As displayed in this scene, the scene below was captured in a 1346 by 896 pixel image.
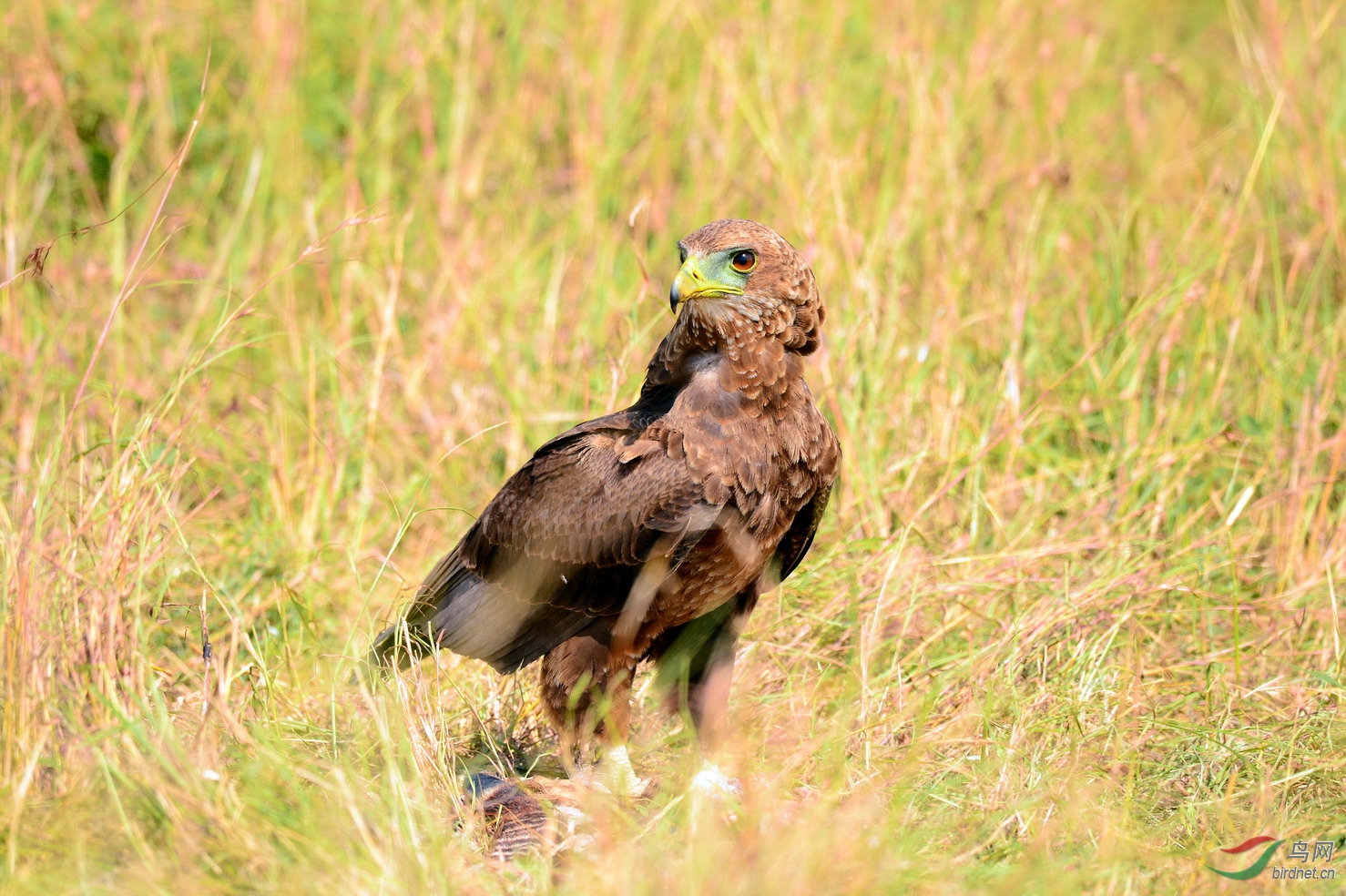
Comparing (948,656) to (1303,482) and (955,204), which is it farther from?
(955,204)

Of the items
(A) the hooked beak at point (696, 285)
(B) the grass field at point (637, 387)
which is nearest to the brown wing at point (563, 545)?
(B) the grass field at point (637, 387)

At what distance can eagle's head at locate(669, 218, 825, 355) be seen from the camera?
10.7 ft

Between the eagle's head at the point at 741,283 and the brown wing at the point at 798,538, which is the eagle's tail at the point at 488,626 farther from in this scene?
the eagle's head at the point at 741,283

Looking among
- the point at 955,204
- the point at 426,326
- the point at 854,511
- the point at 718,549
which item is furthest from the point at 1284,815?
the point at 426,326

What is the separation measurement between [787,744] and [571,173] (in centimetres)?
330

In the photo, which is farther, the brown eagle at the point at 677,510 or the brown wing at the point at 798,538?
the brown wing at the point at 798,538

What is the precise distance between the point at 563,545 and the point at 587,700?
15.7 inches

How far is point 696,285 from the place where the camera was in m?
3.23

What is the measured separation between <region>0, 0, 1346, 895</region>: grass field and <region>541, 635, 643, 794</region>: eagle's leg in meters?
0.17

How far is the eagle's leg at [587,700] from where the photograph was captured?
3346mm

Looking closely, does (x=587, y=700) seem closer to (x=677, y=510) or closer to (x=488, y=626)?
(x=488, y=626)

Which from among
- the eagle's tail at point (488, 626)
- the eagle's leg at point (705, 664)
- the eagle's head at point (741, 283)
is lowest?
the eagle's leg at point (705, 664)

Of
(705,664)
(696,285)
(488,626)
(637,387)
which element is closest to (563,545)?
(488,626)

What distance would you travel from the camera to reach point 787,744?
3.33 metres
